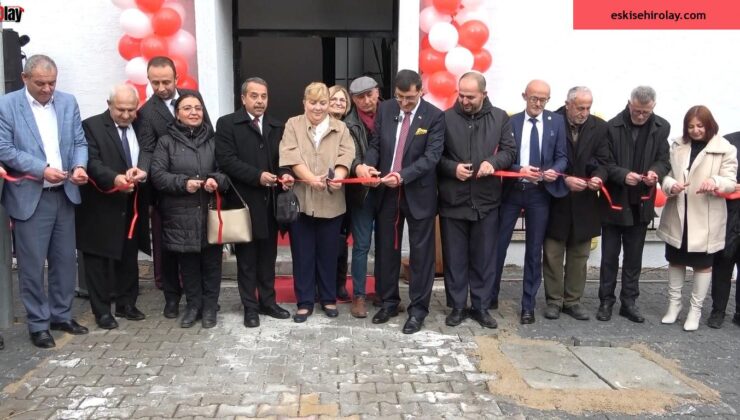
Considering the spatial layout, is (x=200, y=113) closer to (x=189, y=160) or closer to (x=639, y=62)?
(x=189, y=160)

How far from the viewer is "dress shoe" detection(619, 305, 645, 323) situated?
5.50m

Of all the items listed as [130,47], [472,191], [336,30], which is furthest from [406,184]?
[336,30]

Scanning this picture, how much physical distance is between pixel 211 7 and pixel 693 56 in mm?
4999

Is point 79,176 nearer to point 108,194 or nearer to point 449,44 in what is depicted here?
point 108,194

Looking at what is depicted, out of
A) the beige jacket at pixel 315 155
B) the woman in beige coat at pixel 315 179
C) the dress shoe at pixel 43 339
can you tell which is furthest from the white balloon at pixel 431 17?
the dress shoe at pixel 43 339

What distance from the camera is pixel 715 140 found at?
522cm

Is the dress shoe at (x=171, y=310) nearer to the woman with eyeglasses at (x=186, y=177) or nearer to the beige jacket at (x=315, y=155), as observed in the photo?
the woman with eyeglasses at (x=186, y=177)

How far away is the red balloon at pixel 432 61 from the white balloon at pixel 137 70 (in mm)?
2636

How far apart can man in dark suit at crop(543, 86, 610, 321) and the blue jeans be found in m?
1.44

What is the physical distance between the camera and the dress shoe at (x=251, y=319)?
5184 mm

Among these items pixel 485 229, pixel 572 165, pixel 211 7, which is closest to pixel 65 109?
pixel 211 7

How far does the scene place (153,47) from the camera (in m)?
6.34

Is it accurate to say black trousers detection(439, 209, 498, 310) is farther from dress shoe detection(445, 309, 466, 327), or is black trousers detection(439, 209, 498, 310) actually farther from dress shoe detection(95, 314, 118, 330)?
dress shoe detection(95, 314, 118, 330)

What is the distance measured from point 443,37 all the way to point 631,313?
118 inches
